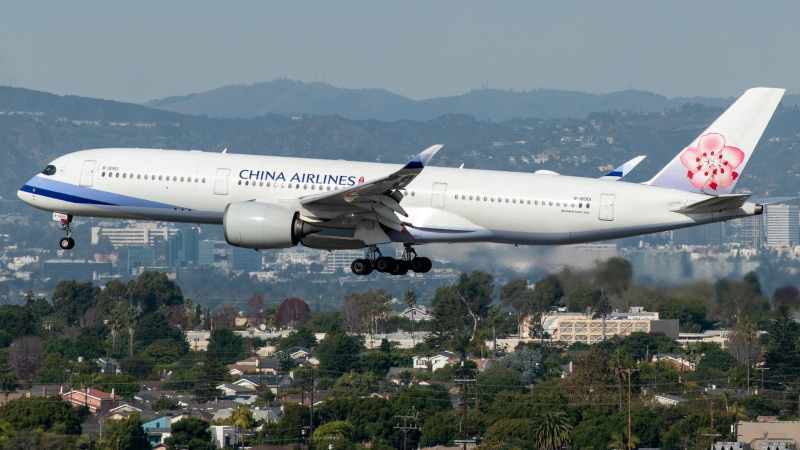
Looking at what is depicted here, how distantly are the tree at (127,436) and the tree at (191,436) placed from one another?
175cm

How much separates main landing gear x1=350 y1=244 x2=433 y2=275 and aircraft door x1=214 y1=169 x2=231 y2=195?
19.1 ft

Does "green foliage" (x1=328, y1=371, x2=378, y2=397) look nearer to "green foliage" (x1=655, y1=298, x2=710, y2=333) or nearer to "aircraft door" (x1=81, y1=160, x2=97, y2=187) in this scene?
"green foliage" (x1=655, y1=298, x2=710, y2=333)

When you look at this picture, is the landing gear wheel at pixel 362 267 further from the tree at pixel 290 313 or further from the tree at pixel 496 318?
the tree at pixel 290 313

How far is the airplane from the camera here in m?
41.6

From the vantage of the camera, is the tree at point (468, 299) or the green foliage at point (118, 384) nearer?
the green foliage at point (118, 384)

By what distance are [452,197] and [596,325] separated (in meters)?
94.0

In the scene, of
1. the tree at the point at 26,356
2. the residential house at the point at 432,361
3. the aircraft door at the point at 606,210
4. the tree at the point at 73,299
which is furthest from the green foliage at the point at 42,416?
the tree at the point at 73,299

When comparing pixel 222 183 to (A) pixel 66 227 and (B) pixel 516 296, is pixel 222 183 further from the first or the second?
(B) pixel 516 296

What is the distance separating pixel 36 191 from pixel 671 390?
67832mm

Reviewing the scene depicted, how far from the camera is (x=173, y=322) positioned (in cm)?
17312

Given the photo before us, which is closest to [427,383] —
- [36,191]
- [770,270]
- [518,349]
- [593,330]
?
[518,349]

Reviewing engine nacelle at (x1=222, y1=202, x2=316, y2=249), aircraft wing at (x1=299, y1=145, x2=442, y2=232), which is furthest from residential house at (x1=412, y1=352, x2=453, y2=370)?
engine nacelle at (x1=222, y1=202, x2=316, y2=249)

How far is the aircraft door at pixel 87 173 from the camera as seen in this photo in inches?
1781

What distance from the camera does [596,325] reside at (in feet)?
438
